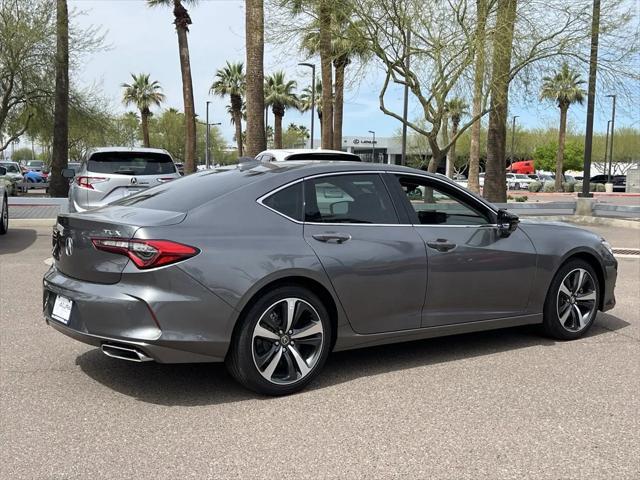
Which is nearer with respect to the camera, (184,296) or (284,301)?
(184,296)

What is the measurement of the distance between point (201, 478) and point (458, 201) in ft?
10.5

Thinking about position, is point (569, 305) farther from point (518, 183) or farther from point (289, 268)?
point (518, 183)

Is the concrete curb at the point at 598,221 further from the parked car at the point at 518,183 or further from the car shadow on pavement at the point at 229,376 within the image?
the parked car at the point at 518,183

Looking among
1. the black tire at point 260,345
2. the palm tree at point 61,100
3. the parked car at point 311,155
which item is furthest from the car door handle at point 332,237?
the palm tree at point 61,100

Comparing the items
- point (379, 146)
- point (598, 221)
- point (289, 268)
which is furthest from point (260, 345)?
point (379, 146)

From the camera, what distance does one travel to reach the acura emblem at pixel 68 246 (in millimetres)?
4354

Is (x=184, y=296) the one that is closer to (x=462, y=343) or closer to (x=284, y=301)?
(x=284, y=301)

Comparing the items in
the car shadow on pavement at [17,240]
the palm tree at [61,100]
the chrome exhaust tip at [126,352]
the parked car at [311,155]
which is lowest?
the car shadow on pavement at [17,240]

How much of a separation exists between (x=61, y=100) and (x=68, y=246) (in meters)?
18.9

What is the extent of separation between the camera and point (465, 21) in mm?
15578

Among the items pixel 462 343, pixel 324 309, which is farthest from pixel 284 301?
pixel 462 343

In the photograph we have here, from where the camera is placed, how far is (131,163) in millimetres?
10742

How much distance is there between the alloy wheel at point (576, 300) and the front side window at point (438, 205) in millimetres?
1091

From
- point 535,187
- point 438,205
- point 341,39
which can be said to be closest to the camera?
point 438,205
